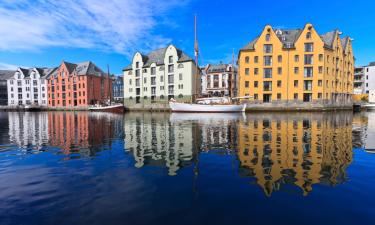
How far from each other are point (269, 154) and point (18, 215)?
10402 mm

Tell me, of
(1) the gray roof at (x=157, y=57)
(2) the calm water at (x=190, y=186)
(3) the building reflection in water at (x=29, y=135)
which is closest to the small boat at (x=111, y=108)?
(1) the gray roof at (x=157, y=57)

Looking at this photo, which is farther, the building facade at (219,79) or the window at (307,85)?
the building facade at (219,79)

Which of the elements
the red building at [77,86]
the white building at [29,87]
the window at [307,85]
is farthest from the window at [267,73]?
the white building at [29,87]

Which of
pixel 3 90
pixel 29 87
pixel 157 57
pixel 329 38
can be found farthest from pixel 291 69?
pixel 3 90

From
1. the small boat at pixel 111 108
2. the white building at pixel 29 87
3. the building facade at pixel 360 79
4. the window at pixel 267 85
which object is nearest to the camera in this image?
the window at pixel 267 85

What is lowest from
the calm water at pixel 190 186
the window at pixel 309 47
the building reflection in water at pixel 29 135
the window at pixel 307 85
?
the calm water at pixel 190 186

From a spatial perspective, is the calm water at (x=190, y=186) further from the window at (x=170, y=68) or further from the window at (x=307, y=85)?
the window at (x=170, y=68)

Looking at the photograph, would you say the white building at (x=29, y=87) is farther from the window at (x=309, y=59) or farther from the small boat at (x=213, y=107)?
the window at (x=309, y=59)

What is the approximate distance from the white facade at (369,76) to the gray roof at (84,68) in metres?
130

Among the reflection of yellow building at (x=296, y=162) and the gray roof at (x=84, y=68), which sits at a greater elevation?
the gray roof at (x=84, y=68)

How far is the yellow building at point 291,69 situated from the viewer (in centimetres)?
6044

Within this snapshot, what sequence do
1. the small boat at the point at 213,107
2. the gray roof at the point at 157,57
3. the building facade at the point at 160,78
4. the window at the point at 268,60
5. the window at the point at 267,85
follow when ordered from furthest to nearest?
1. the gray roof at the point at 157,57
2. the building facade at the point at 160,78
3. the window at the point at 267,85
4. the window at the point at 268,60
5. the small boat at the point at 213,107

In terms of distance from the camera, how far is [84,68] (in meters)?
97.2

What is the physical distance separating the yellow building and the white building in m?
99.9
